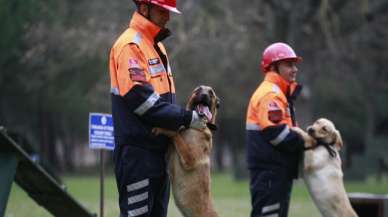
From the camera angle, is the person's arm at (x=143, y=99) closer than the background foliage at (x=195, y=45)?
Yes

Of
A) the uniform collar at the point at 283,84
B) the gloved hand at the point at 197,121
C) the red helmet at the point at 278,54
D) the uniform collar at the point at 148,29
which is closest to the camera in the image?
the gloved hand at the point at 197,121

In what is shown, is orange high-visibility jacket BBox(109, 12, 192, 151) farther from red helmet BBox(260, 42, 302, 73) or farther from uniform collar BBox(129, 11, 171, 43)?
→ red helmet BBox(260, 42, 302, 73)

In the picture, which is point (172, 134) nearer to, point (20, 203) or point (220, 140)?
point (20, 203)

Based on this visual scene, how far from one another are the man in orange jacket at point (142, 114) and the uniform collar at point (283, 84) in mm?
2346

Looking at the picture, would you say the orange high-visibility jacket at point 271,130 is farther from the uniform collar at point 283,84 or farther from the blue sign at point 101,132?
the blue sign at point 101,132

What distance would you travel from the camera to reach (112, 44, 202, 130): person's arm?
746 cm

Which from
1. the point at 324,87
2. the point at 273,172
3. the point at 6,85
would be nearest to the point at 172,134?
the point at 273,172

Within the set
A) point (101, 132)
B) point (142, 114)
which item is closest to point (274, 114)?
point (142, 114)

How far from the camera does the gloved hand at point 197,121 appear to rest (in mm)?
7566

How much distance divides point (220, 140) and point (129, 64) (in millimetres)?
66722

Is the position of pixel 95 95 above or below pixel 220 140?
above

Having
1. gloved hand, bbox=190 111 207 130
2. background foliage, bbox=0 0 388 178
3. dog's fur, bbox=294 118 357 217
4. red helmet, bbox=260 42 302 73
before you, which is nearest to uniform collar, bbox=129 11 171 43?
gloved hand, bbox=190 111 207 130

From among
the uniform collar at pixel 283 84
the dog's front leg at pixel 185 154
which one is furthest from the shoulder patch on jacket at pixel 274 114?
the dog's front leg at pixel 185 154

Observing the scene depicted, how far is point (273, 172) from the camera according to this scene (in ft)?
31.8
